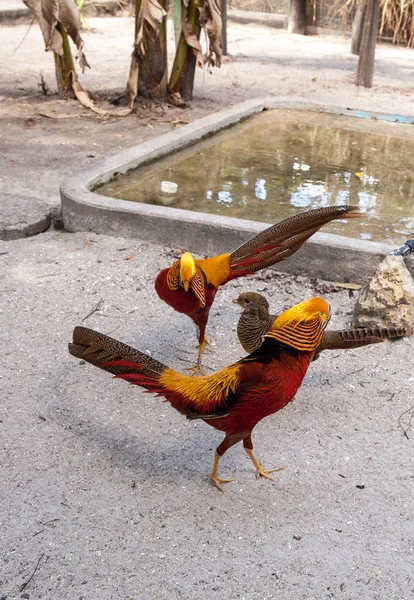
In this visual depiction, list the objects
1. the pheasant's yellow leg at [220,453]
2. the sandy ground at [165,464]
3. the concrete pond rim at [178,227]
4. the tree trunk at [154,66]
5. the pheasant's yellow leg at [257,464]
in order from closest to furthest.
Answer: the sandy ground at [165,464], the pheasant's yellow leg at [220,453], the pheasant's yellow leg at [257,464], the concrete pond rim at [178,227], the tree trunk at [154,66]

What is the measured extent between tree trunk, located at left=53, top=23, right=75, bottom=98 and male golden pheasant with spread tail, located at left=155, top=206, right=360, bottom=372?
5.46 m

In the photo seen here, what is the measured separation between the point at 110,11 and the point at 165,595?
1545 cm

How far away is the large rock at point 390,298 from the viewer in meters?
3.57

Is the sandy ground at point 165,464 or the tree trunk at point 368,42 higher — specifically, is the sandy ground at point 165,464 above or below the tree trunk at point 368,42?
below

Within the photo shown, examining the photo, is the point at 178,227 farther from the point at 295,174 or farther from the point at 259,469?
the point at 259,469

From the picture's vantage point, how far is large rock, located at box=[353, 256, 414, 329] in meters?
3.57

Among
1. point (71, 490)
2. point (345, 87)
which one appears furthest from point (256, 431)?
point (345, 87)

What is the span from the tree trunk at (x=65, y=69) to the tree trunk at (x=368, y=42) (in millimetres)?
3613

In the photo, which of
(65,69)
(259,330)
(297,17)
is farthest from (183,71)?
(297,17)

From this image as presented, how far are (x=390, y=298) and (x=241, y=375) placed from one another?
1397 millimetres

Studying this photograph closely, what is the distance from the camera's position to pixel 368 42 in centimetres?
895

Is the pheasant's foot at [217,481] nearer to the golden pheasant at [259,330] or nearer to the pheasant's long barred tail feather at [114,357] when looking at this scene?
the pheasant's long barred tail feather at [114,357]

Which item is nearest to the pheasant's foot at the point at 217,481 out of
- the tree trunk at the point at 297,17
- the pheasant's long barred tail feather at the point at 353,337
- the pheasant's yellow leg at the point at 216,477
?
the pheasant's yellow leg at the point at 216,477

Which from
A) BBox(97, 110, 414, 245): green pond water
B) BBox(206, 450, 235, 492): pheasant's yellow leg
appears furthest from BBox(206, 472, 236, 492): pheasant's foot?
BBox(97, 110, 414, 245): green pond water
